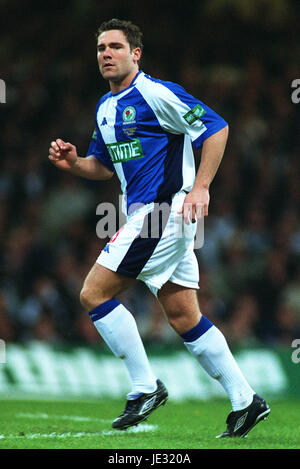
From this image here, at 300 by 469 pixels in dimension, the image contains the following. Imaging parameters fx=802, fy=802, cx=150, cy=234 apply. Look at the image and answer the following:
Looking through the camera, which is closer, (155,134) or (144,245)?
(144,245)

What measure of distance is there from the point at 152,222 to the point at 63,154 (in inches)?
30.8

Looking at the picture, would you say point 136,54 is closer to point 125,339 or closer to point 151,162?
point 151,162

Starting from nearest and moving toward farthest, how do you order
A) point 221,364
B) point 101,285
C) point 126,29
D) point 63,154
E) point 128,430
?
point 101,285
point 221,364
point 126,29
point 63,154
point 128,430

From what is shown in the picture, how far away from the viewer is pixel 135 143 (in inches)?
192

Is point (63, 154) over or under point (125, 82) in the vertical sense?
under

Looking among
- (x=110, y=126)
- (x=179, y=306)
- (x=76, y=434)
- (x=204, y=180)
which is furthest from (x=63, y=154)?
(x=76, y=434)

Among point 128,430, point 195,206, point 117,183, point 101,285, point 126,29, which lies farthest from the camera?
point 117,183

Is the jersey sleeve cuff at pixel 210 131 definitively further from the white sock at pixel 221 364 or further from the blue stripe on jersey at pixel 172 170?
the white sock at pixel 221 364

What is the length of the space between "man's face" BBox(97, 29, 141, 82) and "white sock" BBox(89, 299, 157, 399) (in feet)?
4.55

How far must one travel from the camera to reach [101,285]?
4.72 metres

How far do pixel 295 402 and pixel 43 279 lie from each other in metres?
3.69

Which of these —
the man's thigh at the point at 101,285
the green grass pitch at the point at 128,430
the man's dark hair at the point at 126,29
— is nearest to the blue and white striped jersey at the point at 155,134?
the man's dark hair at the point at 126,29

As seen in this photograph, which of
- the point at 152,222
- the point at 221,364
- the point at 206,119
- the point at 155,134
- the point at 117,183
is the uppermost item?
the point at 206,119
